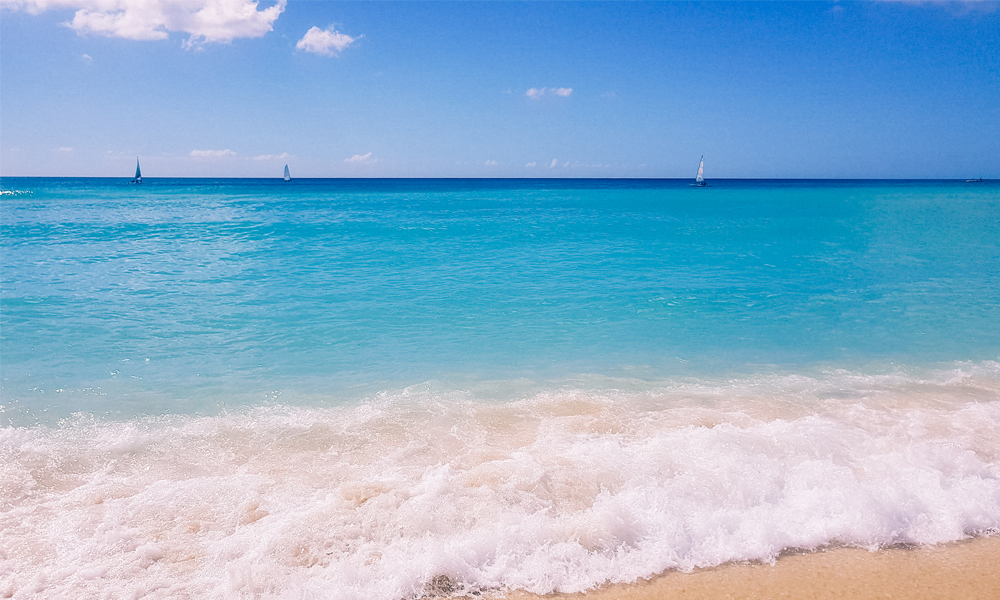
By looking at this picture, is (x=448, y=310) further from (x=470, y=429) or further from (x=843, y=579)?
(x=843, y=579)

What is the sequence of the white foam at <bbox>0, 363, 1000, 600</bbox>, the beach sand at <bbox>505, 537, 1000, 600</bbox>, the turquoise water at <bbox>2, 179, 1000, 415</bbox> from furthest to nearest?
the turquoise water at <bbox>2, 179, 1000, 415</bbox> → the white foam at <bbox>0, 363, 1000, 600</bbox> → the beach sand at <bbox>505, 537, 1000, 600</bbox>

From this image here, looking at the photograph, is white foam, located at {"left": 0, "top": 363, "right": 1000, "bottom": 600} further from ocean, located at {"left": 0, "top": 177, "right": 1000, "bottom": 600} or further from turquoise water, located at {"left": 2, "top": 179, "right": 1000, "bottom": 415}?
turquoise water, located at {"left": 2, "top": 179, "right": 1000, "bottom": 415}

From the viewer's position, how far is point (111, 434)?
17.8 feet

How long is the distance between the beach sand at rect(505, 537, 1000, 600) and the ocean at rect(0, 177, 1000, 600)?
100 millimetres

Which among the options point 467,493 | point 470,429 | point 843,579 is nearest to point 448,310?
point 470,429

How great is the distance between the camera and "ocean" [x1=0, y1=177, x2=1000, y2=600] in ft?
11.7

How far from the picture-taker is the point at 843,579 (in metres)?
3.40

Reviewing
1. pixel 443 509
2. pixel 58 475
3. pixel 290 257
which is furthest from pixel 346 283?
pixel 443 509

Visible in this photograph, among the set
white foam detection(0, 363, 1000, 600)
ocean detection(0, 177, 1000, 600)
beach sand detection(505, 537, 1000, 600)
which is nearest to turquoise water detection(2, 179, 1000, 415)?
ocean detection(0, 177, 1000, 600)

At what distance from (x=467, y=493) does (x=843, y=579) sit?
2759 mm

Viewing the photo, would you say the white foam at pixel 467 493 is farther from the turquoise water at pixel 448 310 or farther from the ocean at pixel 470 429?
the turquoise water at pixel 448 310

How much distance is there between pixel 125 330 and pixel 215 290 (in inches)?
143

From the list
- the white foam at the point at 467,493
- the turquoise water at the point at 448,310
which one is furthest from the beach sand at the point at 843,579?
the turquoise water at the point at 448,310

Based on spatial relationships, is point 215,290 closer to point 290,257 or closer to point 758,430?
point 290,257
